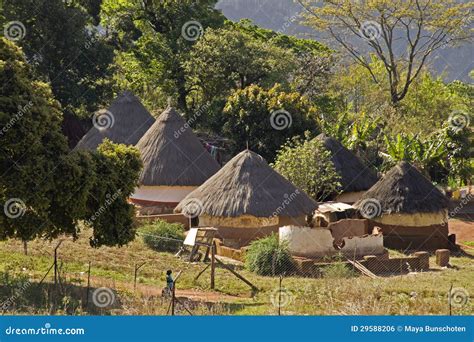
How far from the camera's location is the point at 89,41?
43625mm

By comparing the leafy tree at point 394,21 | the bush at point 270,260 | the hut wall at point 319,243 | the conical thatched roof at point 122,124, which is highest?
the leafy tree at point 394,21

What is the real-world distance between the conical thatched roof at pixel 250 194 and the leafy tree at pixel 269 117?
37.6 feet

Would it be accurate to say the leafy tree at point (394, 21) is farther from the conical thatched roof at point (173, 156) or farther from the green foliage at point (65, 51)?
the conical thatched roof at point (173, 156)

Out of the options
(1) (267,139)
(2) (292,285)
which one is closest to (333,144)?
(1) (267,139)

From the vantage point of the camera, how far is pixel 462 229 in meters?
36.7

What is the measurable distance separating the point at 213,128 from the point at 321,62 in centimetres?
1058

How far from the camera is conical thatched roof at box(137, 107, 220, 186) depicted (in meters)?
33.7

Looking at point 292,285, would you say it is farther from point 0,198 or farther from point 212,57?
point 212,57

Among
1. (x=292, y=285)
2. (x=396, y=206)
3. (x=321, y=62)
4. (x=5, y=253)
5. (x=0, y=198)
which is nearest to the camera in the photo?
(x=0, y=198)

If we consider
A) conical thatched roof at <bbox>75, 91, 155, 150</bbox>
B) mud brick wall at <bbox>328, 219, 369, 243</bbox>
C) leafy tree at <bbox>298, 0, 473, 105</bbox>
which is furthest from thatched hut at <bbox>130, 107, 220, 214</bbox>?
leafy tree at <bbox>298, 0, 473, 105</bbox>

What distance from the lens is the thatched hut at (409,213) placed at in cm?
3038

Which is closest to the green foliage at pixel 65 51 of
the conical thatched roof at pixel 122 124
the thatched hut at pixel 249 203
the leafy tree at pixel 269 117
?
the conical thatched roof at pixel 122 124

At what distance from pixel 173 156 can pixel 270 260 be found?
11876mm

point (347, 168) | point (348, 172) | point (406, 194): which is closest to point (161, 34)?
point (347, 168)
